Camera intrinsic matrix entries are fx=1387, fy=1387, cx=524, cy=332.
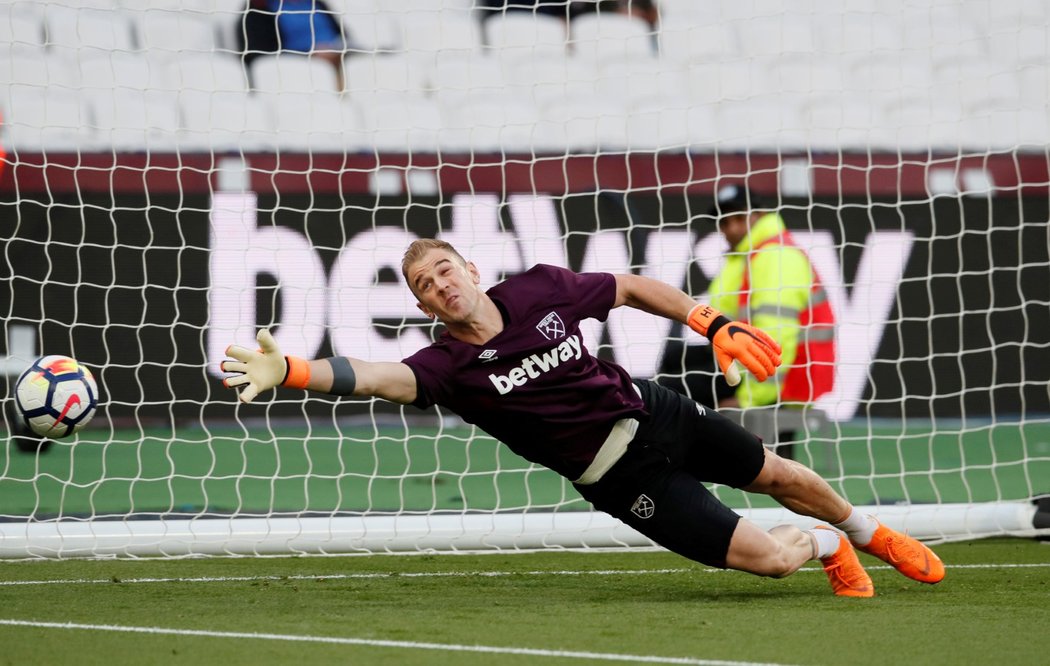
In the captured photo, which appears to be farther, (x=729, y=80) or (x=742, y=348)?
(x=729, y=80)

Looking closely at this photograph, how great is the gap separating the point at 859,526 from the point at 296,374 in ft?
6.63

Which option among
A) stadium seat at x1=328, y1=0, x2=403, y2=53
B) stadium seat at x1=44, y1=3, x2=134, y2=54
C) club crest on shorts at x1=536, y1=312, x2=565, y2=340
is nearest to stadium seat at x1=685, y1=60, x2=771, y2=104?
stadium seat at x1=328, y1=0, x2=403, y2=53

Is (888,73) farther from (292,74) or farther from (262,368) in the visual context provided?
(262,368)

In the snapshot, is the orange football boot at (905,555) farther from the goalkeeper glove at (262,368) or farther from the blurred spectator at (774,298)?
the blurred spectator at (774,298)

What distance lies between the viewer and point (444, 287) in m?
4.23

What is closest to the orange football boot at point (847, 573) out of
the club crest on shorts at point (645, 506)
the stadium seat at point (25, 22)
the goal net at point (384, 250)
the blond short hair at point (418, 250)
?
the club crest on shorts at point (645, 506)

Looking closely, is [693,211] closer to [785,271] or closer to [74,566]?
[785,271]

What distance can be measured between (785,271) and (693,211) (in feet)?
5.83

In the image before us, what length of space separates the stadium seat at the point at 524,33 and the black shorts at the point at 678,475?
6613 mm

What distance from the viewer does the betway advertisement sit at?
26.6 feet

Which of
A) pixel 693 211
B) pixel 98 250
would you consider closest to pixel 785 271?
pixel 693 211

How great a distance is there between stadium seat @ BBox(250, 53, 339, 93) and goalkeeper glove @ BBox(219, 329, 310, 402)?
21.0 ft

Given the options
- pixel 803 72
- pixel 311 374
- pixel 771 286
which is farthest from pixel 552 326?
pixel 803 72

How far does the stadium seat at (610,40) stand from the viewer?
10.6 m
